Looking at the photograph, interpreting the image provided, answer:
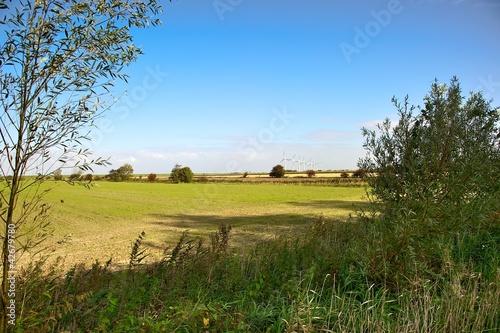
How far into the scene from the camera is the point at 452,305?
476cm

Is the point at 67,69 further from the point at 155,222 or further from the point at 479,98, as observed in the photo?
the point at 155,222

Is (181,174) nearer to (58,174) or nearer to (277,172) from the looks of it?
(277,172)

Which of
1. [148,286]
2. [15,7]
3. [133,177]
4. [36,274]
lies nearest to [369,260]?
[148,286]

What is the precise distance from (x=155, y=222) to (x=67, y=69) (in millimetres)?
20743

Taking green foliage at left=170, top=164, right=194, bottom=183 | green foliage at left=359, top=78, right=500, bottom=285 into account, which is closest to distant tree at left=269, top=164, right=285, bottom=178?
green foliage at left=170, top=164, right=194, bottom=183

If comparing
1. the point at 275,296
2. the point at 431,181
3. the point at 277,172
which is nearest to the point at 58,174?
the point at 275,296

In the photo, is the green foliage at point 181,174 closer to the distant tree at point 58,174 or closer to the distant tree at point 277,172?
the distant tree at point 277,172

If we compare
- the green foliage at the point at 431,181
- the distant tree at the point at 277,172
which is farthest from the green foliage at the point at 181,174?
the green foliage at the point at 431,181

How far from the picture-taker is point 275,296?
19.3 feet

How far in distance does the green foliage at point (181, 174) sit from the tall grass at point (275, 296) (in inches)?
3568

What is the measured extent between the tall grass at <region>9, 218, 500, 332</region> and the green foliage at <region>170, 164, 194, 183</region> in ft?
297

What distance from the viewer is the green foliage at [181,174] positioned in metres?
97.1

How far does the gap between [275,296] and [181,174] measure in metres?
93.1

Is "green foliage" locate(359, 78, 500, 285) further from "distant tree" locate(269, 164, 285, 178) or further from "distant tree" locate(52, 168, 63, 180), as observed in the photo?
"distant tree" locate(269, 164, 285, 178)
